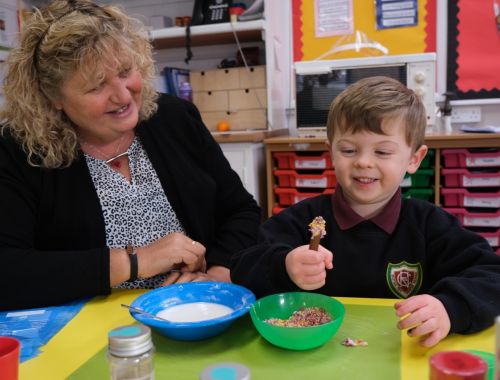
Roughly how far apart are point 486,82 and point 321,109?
948 mm

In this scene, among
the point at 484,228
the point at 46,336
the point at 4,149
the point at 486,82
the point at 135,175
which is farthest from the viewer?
the point at 486,82

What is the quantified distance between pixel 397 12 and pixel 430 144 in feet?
3.10

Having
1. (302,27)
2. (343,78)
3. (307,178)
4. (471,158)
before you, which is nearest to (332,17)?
(302,27)

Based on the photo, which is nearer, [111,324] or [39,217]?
[111,324]

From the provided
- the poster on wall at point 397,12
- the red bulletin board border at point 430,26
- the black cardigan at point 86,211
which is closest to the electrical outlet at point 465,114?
the red bulletin board border at point 430,26

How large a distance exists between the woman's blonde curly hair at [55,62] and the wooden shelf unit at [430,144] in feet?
3.27

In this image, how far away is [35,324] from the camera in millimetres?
817

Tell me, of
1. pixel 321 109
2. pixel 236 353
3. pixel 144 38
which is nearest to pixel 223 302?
pixel 236 353

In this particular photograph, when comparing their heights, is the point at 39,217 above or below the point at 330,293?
above

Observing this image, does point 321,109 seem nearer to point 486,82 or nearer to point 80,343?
point 486,82

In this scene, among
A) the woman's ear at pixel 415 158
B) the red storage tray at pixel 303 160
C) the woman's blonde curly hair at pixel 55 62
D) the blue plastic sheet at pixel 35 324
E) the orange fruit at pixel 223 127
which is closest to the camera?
the blue plastic sheet at pixel 35 324

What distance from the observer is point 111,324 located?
0.79 meters

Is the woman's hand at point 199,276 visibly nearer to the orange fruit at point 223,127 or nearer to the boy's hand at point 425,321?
the boy's hand at point 425,321

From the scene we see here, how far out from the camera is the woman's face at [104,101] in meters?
1.11
